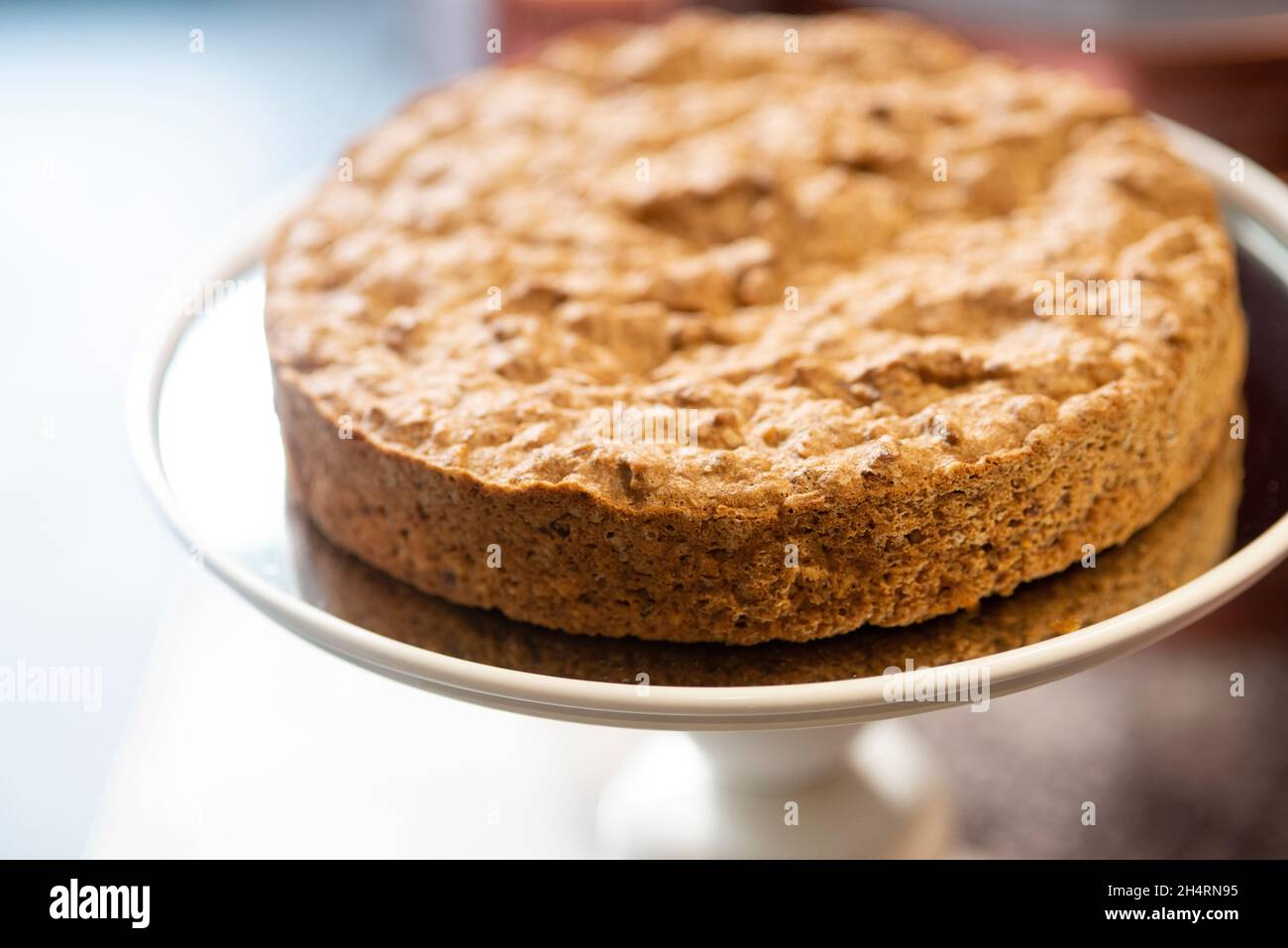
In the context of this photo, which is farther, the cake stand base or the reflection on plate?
the cake stand base

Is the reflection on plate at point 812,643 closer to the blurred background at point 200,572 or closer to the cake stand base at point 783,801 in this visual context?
the cake stand base at point 783,801

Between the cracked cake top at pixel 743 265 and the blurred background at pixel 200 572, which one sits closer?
the cracked cake top at pixel 743 265

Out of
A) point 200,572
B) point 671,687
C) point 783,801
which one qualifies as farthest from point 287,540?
point 200,572

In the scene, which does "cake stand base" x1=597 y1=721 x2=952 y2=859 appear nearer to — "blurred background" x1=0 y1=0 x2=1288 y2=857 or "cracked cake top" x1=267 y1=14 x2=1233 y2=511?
"blurred background" x1=0 y1=0 x2=1288 y2=857

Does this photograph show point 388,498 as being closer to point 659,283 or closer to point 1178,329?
point 659,283

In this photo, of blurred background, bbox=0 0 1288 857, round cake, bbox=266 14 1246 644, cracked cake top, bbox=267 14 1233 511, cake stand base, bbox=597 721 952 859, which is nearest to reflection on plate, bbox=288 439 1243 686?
round cake, bbox=266 14 1246 644

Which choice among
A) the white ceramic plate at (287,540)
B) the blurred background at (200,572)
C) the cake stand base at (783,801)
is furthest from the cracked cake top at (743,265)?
the blurred background at (200,572)

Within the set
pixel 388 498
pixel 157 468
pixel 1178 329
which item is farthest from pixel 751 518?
pixel 157 468
